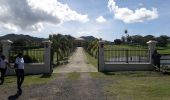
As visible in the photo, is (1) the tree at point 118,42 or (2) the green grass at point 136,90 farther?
(1) the tree at point 118,42

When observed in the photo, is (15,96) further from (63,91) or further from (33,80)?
(33,80)

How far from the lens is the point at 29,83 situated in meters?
18.5

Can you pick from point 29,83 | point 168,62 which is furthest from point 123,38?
point 29,83

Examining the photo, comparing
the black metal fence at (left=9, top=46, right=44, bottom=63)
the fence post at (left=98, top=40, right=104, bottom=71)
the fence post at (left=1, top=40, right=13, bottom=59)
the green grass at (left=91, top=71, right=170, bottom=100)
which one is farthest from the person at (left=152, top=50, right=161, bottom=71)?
the fence post at (left=1, top=40, right=13, bottom=59)

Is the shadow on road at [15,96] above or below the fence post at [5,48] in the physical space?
below

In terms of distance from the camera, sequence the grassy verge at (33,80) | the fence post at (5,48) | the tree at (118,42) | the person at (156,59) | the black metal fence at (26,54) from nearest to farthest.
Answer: the grassy verge at (33,80), the fence post at (5,48), the person at (156,59), the black metal fence at (26,54), the tree at (118,42)

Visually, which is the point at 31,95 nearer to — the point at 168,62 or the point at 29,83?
the point at 29,83

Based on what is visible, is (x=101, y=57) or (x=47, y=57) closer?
(x=47, y=57)

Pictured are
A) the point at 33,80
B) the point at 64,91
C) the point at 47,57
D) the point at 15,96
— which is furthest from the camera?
the point at 47,57

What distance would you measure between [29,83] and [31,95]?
412cm

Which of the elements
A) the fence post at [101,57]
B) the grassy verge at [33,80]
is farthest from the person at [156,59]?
the grassy verge at [33,80]

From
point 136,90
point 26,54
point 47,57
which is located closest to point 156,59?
point 47,57

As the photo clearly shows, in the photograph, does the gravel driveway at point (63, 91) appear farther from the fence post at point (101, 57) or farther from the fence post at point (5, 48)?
the fence post at point (5, 48)

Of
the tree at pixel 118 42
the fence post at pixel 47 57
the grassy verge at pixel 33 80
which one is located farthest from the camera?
the tree at pixel 118 42
